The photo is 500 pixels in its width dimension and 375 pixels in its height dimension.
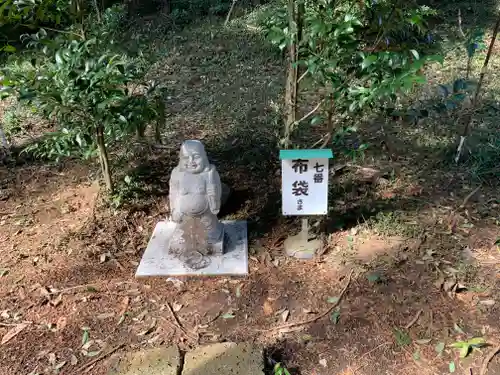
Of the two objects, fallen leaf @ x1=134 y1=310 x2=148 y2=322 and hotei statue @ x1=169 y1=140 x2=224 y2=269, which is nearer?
fallen leaf @ x1=134 y1=310 x2=148 y2=322

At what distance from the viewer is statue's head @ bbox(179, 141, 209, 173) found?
11.0ft

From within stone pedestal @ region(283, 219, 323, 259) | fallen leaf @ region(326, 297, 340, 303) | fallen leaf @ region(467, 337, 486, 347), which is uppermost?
stone pedestal @ region(283, 219, 323, 259)

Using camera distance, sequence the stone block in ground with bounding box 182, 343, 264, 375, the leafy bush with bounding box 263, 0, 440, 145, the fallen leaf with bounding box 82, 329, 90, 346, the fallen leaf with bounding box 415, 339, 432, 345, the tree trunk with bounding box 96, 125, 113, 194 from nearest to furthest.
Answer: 1. the stone block in ground with bounding box 182, 343, 264, 375
2. the leafy bush with bounding box 263, 0, 440, 145
3. the fallen leaf with bounding box 415, 339, 432, 345
4. the fallen leaf with bounding box 82, 329, 90, 346
5. the tree trunk with bounding box 96, 125, 113, 194

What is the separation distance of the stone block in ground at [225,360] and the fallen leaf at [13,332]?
4.03 ft

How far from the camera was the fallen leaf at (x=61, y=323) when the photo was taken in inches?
121

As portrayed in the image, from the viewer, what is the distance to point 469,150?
16.0 feet

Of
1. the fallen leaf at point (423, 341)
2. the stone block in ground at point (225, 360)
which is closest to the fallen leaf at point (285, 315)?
the stone block in ground at point (225, 360)

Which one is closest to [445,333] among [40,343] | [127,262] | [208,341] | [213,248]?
[208,341]

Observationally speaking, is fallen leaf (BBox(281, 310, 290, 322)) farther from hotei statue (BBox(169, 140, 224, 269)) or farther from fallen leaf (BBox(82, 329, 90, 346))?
fallen leaf (BBox(82, 329, 90, 346))

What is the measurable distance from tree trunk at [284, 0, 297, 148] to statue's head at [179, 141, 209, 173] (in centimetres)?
66

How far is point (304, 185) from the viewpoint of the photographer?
336 centimetres

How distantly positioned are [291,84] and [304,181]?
28.4 inches

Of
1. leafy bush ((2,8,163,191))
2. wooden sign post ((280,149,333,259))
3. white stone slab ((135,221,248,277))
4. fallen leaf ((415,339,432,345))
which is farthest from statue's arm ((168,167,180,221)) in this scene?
fallen leaf ((415,339,432,345))

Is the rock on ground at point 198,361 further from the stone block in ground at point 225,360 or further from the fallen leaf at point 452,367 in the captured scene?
the fallen leaf at point 452,367
